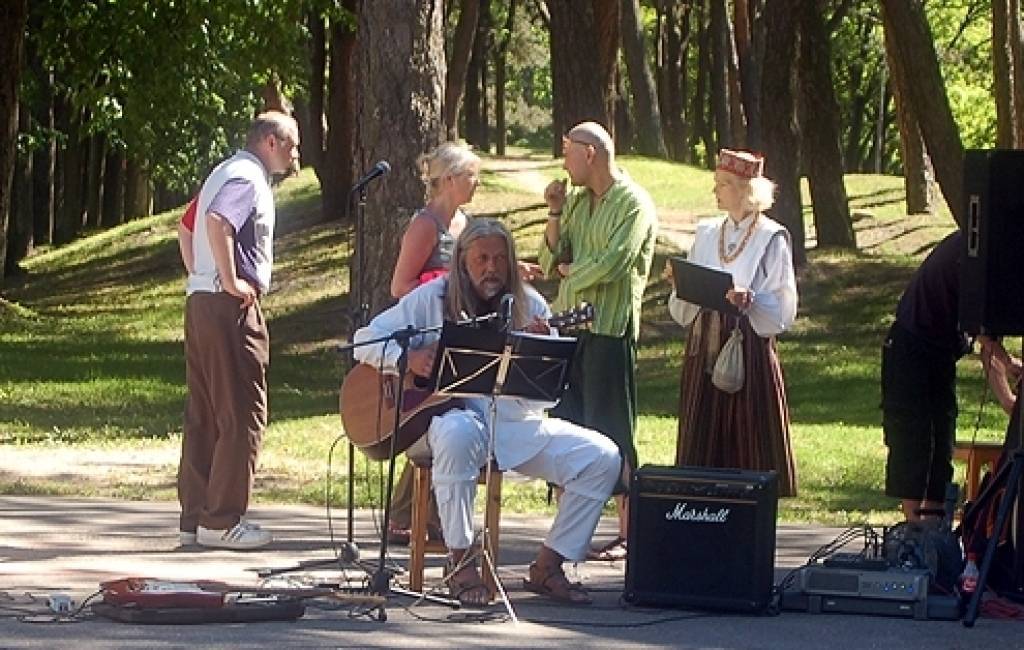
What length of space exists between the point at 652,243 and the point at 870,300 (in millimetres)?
14596

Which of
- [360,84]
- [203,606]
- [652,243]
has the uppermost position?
[360,84]

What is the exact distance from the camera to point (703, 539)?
8469mm

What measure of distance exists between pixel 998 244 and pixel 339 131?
21.7 m

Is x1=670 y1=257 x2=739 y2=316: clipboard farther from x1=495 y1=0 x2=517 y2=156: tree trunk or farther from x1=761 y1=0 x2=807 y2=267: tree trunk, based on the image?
x1=495 y1=0 x2=517 y2=156: tree trunk

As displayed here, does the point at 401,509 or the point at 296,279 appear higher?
the point at 296,279

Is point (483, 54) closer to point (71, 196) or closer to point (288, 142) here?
point (71, 196)

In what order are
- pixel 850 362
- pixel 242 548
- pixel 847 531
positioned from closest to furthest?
1. pixel 242 548
2. pixel 847 531
3. pixel 850 362

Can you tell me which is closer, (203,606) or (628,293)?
(203,606)

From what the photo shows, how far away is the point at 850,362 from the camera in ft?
71.2

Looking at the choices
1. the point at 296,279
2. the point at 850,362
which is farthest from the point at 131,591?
the point at 296,279

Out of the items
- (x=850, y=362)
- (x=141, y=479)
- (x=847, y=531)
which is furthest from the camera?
(x=850, y=362)

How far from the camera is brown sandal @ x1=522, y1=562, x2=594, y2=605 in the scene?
867cm

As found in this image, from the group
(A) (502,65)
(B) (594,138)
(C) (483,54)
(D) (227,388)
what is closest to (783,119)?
(B) (594,138)

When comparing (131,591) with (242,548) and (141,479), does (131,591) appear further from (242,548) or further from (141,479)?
(141,479)
